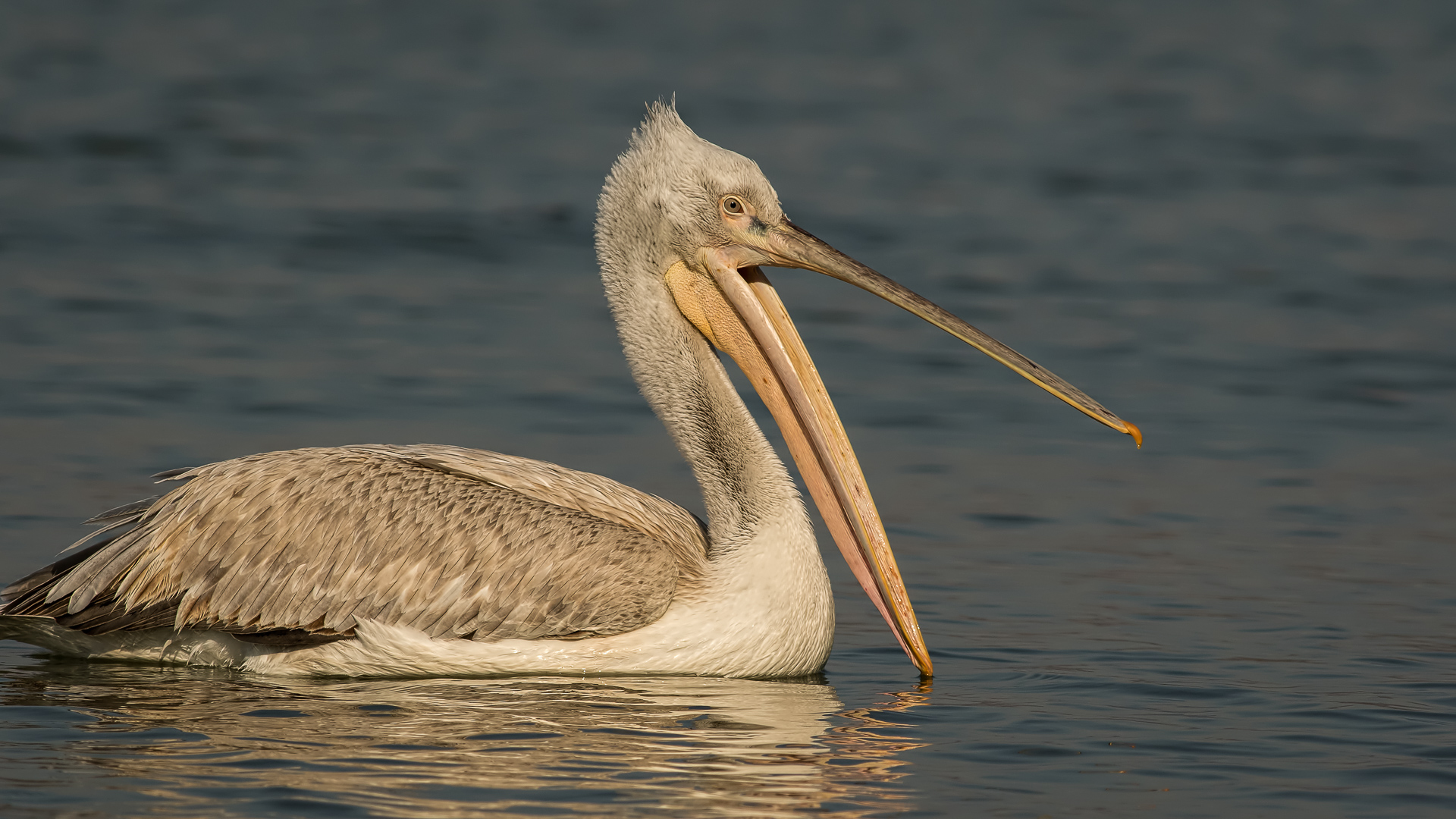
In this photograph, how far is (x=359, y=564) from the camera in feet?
18.1

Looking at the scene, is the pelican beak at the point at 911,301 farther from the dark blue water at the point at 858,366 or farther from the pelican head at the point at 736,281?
the dark blue water at the point at 858,366

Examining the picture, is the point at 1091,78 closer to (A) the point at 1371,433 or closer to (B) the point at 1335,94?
(B) the point at 1335,94

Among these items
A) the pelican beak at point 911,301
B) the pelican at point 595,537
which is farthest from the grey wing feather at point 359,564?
the pelican beak at point 911,301

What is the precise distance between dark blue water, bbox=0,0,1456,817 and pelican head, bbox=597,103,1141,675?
0.49 meters

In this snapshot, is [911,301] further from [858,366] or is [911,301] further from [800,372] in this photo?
[858,366]

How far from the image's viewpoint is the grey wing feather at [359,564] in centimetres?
546

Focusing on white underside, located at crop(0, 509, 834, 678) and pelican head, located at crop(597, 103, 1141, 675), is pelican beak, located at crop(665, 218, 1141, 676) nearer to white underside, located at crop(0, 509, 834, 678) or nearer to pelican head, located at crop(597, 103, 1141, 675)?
pelican head, located at crop(597, 103, 1141, 675)

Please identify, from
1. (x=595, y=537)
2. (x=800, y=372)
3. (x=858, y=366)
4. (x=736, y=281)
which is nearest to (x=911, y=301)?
(x=800, y=372)

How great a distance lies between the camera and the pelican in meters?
5.47

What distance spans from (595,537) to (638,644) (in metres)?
0.34

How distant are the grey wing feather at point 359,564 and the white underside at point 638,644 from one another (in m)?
0.05

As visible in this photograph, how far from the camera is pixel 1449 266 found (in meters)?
12.9

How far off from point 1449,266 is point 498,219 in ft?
22.0

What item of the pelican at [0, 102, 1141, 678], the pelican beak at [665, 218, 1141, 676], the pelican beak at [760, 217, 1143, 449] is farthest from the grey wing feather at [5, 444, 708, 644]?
the pelican beak at [760, 217, 1143, 449]
